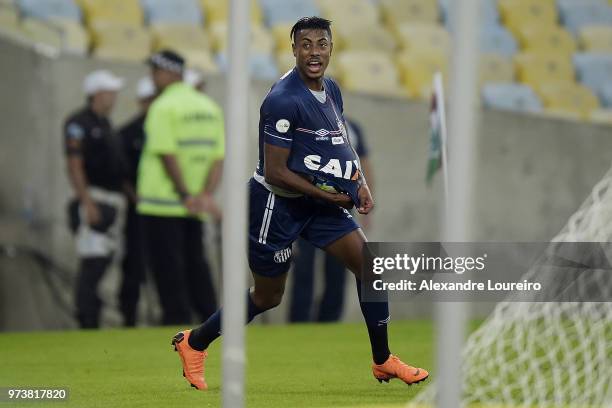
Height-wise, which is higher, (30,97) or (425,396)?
(30,97)

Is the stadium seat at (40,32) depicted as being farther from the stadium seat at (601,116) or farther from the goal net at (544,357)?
the stadium seat at (601,116)

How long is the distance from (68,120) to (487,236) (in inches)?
156

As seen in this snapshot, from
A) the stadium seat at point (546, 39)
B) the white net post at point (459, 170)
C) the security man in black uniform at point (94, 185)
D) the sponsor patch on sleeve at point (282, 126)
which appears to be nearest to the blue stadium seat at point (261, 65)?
the security man in black uniform at point (94, 185)

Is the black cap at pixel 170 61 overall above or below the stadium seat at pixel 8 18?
below

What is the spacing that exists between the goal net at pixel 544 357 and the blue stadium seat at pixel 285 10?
5.19 meters

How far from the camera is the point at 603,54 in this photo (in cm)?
1500

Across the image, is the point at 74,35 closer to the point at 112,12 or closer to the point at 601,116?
the point at 112,12

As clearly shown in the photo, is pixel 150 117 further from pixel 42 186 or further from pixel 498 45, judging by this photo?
pixel 498 45

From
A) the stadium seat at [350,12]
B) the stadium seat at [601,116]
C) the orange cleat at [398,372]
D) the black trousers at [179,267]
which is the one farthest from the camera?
the stadium seat at [350,12]

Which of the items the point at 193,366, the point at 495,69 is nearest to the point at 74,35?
the point at 495,69

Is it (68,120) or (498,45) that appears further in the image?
(498,45)

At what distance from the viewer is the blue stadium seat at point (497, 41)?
1502 cm

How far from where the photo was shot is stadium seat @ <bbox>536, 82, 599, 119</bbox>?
14258mm

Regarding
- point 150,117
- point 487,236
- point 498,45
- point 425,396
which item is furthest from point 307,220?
point 498,45
